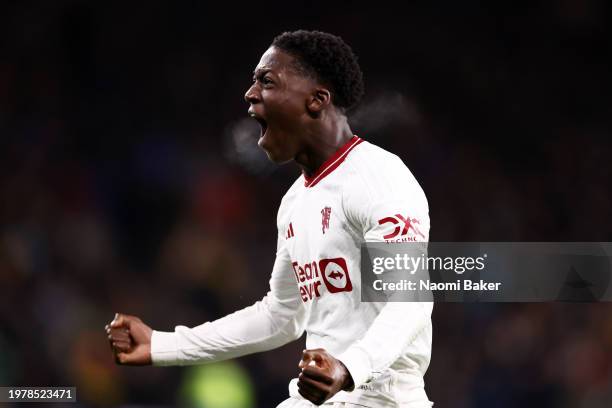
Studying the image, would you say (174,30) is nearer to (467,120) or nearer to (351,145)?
(467,120)

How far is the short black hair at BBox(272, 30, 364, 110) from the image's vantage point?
130 inches

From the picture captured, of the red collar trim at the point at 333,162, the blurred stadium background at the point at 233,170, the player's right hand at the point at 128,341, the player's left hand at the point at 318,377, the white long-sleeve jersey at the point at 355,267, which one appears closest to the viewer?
the player's left hand at the point at 318,377

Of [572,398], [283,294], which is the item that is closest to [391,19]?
[572,398]

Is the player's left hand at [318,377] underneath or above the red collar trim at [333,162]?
underneath

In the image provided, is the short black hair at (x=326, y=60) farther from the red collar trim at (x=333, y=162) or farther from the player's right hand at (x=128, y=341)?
the player's right hand at (x=128, y=341)

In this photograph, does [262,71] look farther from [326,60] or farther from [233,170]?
[233,170]

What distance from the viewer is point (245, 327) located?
3570 millimetres

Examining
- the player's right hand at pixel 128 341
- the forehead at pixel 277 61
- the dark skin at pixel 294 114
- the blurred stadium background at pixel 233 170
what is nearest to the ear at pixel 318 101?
the dark skin at pixel 294 114

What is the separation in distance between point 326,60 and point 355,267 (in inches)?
30.9

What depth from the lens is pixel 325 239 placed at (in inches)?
122

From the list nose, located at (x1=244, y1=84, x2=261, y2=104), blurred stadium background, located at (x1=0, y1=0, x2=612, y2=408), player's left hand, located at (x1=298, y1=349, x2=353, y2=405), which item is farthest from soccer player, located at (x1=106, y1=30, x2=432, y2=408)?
blurred stadium background, located at (x1=0, y1=0, x2=612, y2=408)

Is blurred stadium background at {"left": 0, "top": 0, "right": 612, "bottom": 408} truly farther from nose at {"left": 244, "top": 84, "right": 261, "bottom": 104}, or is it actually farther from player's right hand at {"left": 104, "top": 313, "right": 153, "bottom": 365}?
player's right hand at {"left": 104, "top": 313, "right": 153, "bottom": 365}

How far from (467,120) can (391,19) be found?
1011 mm

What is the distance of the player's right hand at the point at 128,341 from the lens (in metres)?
3.44
